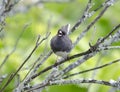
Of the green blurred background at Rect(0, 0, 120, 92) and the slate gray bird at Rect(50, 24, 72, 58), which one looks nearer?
the slate gray bird at Rect(50, 24, 72, 58)

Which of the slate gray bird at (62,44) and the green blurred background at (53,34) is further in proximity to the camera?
the green blurred background at (53,34)

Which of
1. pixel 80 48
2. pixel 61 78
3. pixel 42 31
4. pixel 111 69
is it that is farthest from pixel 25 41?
pixel 61 78

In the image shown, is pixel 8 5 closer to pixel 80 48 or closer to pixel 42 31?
pixel 80 48

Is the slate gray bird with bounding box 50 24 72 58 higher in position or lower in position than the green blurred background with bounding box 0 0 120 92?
lower

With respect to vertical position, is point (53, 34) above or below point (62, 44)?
above

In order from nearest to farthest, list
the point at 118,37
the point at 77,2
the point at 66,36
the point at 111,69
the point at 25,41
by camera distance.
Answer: the point at 118,37 → the point at 66,36 → the point at 111,69 → the point at 25,41 → the point at 77,2

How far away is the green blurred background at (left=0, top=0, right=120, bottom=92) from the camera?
9.54 ft

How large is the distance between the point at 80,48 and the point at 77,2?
5.86 feet

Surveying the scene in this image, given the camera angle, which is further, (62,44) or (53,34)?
(53,34)

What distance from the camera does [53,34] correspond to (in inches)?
132

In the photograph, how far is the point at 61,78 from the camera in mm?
1742

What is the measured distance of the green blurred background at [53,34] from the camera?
114 inches

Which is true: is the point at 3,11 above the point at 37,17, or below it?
below

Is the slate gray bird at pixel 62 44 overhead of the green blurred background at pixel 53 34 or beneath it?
beneath
